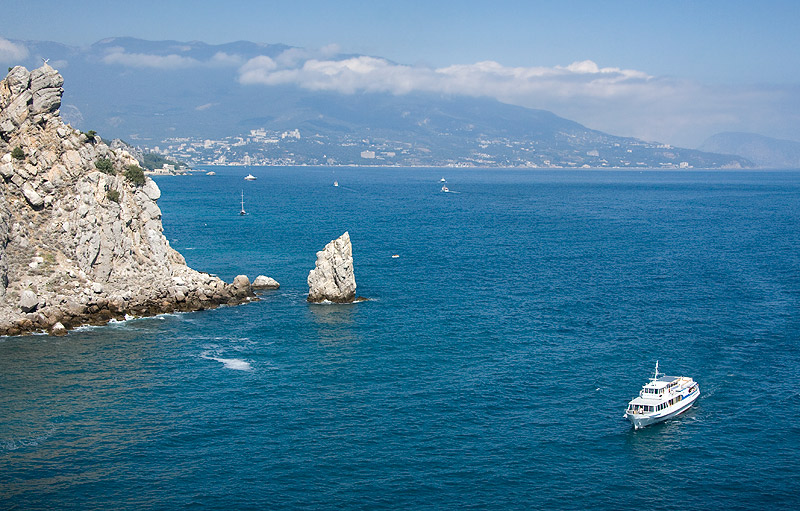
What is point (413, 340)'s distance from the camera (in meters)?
84.1

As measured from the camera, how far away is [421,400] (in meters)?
66.6

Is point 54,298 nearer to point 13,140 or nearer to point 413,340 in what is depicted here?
point 13,140

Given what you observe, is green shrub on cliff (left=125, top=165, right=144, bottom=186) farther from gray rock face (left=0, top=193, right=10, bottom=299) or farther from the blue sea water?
the blue sea water

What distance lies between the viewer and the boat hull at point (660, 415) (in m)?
61.7

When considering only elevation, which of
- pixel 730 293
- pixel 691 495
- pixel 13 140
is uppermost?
pixel 13 140

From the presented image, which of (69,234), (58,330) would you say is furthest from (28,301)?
(69,234)

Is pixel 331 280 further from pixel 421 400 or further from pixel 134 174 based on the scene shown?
pixel 421 400

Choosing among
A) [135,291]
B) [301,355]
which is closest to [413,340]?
[301,355]

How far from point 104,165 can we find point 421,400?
57557 millimetres

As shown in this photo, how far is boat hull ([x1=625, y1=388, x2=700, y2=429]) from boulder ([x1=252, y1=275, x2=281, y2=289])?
6039 centimetres

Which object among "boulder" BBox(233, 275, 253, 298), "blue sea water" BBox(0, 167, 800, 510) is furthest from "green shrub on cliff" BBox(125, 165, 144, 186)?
"blue sea water" BBox(0, 167, 800, 510)

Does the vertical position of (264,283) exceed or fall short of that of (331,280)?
it falls short

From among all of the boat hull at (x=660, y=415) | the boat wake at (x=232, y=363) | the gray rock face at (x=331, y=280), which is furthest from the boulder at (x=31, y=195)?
the boat hull at (x=660, y=415)

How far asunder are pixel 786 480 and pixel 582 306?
47115 mm
